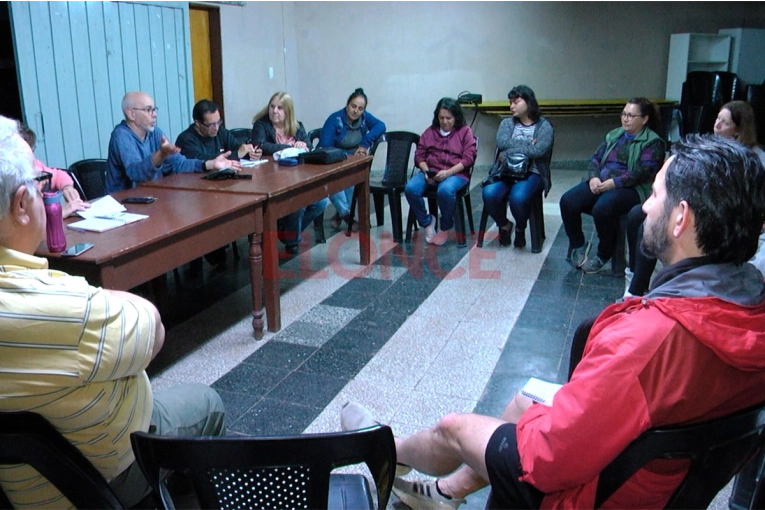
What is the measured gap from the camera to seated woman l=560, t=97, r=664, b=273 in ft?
13.3

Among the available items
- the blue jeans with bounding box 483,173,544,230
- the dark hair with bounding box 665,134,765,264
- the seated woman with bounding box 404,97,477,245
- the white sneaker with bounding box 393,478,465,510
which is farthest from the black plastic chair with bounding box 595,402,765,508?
the seated woman with bounding box 404,97,477,245

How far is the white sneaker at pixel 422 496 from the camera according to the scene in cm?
185

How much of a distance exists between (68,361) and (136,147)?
104 inches

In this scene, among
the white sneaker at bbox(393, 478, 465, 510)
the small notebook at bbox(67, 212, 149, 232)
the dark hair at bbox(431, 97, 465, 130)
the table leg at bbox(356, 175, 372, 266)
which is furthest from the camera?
the dark hair at bbox(431, 97, 465, 130)

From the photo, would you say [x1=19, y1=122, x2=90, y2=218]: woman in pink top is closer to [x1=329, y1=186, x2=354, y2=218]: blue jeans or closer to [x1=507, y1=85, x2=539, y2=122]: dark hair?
[x1=329, y1=186, x2=354, y2=218]: blue jeans

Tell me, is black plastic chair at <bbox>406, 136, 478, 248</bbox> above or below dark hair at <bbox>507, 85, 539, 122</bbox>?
below

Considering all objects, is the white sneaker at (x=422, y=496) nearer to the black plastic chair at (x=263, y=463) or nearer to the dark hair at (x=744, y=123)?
the black plastic chair at (x=263, y=463)

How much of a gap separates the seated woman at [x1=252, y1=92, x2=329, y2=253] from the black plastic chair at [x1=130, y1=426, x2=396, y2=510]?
3393 mm

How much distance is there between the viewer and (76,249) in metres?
2.30

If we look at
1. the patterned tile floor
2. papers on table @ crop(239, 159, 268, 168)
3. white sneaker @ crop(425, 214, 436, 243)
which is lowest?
the patterned tile floor

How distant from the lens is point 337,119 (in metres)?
5.25

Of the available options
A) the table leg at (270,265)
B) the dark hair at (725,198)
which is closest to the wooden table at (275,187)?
the table leg at (270,265)

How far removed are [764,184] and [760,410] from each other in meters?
0.43

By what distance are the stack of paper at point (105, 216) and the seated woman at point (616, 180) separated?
2.73 metres
